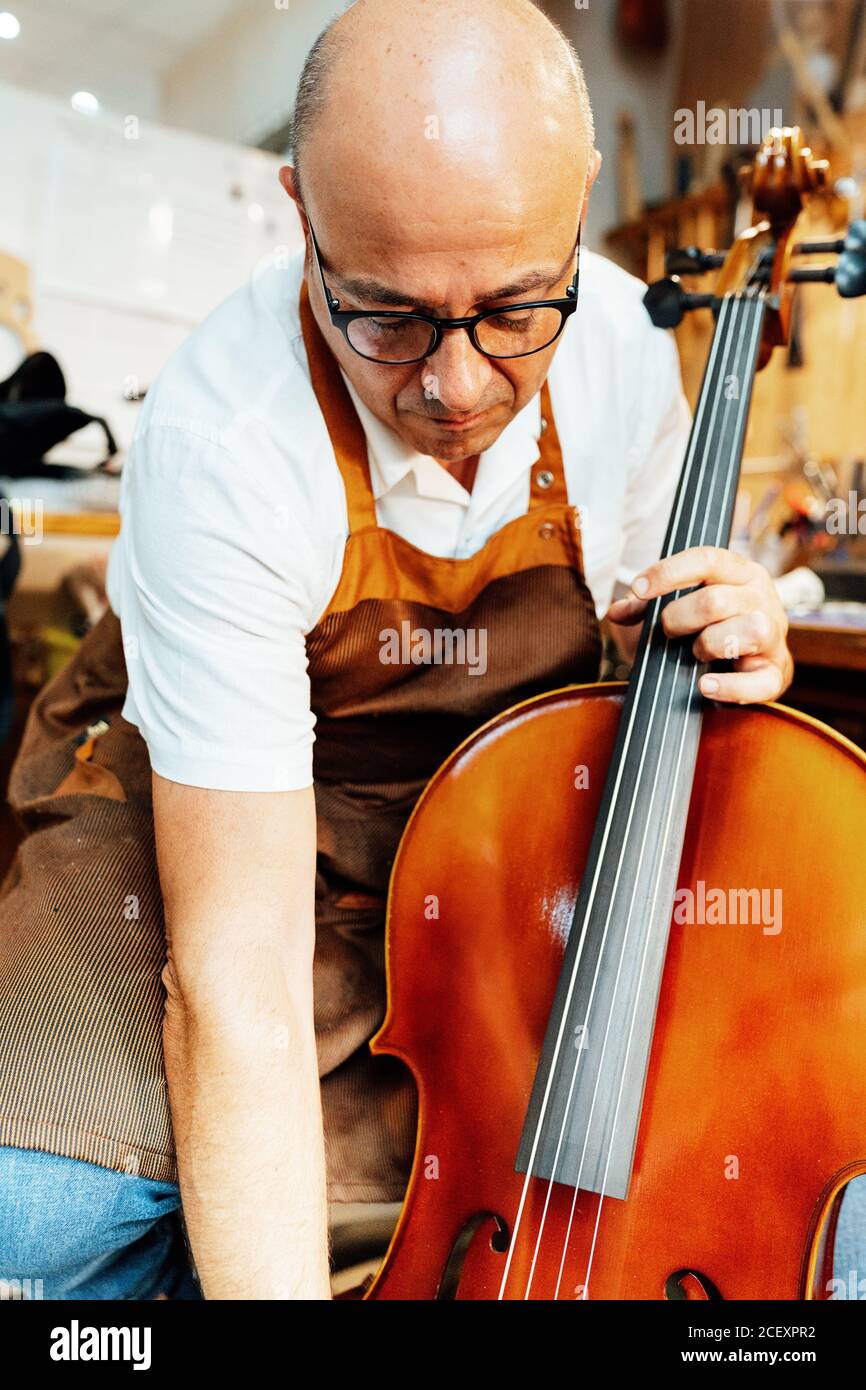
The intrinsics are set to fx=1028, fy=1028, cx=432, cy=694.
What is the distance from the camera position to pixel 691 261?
1.15 m

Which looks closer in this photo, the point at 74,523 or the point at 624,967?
the point at 624,967

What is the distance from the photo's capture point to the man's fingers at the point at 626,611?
0.92 meters

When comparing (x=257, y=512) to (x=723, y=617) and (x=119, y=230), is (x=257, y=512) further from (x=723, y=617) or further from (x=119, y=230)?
(x=119, y=230)

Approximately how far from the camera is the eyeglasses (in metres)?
0.78

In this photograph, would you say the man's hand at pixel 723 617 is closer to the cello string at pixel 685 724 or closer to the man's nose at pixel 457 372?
the cello string at pixel 685 724

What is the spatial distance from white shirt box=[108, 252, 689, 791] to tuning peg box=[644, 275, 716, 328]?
61 mm

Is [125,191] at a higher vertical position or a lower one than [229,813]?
higher

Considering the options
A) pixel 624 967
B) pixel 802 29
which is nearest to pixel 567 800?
pixel 624 967

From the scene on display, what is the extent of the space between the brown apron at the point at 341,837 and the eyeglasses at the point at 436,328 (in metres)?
0.14

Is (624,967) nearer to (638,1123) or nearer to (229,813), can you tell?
(638,1123)

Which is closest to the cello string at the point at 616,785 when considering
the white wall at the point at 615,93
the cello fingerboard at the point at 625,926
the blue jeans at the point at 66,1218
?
the cello fingerboard at the point at 625,926

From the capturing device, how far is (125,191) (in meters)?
3.25
